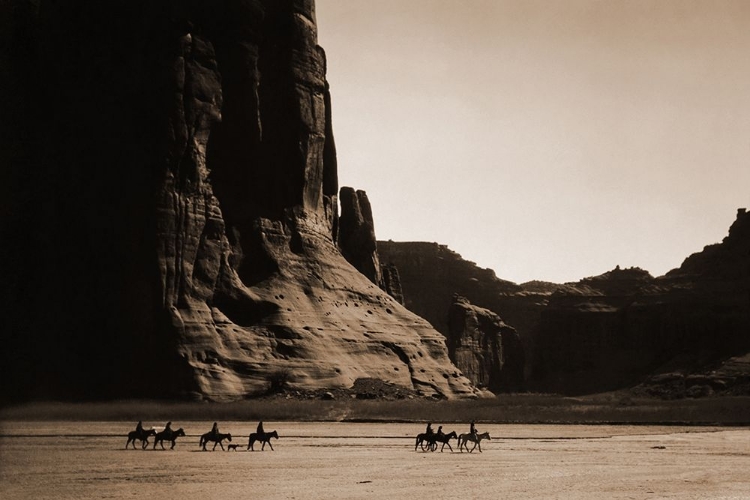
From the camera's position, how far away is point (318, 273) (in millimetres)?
93812

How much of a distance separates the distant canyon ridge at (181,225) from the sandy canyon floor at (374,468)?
89.6ft

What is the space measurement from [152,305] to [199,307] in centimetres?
352

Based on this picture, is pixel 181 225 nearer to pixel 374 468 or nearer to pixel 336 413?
pixel 336 413

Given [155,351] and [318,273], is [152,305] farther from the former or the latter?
[318,273]

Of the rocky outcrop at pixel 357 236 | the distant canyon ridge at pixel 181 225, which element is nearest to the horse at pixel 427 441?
the distant canyon ridge at pixel 181 225

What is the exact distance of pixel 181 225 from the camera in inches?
3211

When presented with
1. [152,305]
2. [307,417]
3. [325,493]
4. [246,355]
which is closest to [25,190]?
[152,305]

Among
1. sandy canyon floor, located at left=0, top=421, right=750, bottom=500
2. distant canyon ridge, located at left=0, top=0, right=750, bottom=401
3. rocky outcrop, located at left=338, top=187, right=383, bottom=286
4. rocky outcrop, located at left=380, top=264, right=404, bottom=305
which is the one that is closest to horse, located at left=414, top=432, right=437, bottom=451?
sandy canyon floor, located at left=0, top=421, right=750, bottom=500

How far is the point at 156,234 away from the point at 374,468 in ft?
167

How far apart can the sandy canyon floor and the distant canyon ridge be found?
89.6 ft

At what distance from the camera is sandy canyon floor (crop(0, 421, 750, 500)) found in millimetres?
25391

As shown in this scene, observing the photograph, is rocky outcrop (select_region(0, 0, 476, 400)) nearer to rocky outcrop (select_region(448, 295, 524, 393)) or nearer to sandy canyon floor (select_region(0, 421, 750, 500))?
sandy canyon floor (select_region(0, 421, 750, 500))

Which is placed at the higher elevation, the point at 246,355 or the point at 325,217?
the point at 325,217

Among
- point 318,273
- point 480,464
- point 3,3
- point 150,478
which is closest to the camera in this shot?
point 3,3
